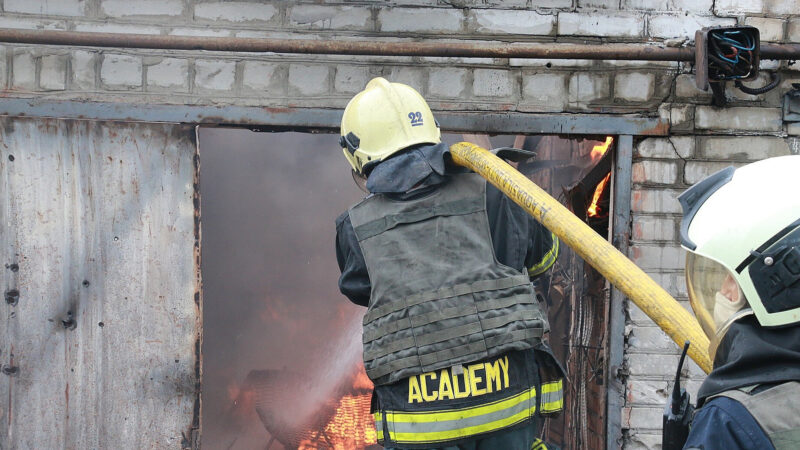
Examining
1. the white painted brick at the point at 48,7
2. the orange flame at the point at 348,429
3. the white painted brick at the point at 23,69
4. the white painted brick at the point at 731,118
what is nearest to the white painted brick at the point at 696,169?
the white painted brick at the point at 731,118

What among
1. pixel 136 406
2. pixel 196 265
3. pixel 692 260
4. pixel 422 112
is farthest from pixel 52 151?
pixel 692 260

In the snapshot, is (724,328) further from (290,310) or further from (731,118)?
(290,310)

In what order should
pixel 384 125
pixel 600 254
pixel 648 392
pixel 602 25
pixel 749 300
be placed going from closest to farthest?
pixel 749 300, pixel 600 254, pixel 384 125, pixel 648 392, pixel 602 25

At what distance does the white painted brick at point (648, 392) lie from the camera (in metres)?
3.63

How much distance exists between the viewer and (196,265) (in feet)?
12.0

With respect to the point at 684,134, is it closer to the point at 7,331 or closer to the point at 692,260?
the point at 692,260

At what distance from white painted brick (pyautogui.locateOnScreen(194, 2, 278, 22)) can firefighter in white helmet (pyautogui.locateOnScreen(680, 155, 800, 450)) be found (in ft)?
8.93

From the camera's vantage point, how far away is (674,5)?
3.78m

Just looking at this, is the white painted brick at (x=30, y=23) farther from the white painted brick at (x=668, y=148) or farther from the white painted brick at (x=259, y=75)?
the white painted brick at (x=668, y=148)

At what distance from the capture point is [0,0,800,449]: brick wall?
3568 mm

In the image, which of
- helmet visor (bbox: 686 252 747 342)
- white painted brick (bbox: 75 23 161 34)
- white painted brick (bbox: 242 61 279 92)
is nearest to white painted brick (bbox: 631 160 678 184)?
white painted brick (bbox: 242 61 279 92)

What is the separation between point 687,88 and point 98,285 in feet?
11.3

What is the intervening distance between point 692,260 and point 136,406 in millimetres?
3078

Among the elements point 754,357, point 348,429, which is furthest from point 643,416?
point 754,357
